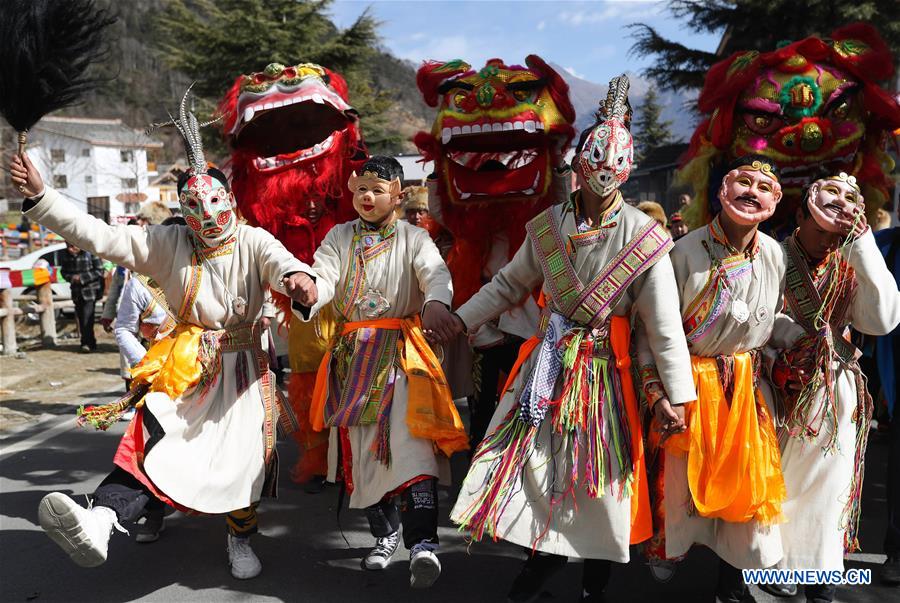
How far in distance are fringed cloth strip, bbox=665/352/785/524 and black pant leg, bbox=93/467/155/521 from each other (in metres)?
2.06

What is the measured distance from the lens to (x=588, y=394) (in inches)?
104

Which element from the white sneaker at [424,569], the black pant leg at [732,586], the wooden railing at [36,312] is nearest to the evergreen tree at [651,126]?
the wooden railing at [36,312]

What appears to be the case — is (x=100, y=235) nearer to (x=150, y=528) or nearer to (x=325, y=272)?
(x=325, y=272)

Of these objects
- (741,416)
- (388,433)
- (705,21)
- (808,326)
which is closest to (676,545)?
(741,416)

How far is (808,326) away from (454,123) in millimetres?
2132

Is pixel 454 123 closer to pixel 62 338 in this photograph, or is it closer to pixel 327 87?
pixel 327 87

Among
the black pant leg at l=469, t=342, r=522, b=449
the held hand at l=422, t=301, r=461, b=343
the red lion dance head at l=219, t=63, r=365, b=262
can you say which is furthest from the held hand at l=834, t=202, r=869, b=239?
the red lion dance head at l=219, t=63, r=365, b=262

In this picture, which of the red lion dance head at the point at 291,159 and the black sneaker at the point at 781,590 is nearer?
the black sneaker at the point at 781,590

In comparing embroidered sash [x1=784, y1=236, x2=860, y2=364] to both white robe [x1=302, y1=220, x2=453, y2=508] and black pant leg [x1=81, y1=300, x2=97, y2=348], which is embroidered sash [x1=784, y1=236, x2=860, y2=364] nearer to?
white robe [x1=302, y1=220, x2=453, y2=508]

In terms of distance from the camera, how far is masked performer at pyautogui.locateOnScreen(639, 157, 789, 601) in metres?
2.57

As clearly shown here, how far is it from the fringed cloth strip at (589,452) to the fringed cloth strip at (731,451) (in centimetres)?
16

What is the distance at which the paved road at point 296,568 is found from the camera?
119 inches
